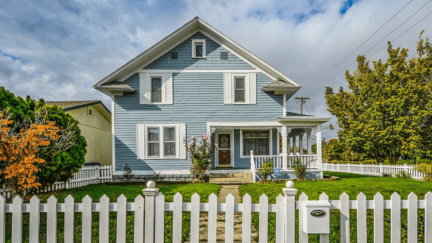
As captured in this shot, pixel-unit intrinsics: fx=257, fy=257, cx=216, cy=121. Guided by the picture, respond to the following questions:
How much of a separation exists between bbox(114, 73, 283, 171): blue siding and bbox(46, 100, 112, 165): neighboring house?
119 inches

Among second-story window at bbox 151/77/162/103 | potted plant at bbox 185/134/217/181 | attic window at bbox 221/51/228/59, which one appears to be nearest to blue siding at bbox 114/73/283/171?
second-story window at bbox 151/77/162/103

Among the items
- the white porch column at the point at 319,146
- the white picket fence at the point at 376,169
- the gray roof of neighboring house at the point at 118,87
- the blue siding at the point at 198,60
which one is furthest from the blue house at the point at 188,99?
the white picket fence at the point at 376,169

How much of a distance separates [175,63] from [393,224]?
1166 cm

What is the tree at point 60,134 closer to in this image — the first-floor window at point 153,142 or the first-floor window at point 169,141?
the first-floor window at point 153,142

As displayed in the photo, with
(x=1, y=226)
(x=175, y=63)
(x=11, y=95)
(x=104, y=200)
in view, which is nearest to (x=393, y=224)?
(x=104, y=200)

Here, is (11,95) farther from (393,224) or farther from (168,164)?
(393,224)

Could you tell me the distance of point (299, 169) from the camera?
11.9 metres

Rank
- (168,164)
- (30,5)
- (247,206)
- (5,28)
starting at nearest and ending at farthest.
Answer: (247,206) → (30,5) → (5,28) → (168,164)

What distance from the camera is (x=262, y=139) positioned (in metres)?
13.9

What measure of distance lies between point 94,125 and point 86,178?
573cm

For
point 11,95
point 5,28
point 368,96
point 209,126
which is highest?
point 5,28

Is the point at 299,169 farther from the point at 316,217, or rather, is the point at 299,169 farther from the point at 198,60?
the point at 316,217

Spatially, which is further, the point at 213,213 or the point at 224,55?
the point at 224,55

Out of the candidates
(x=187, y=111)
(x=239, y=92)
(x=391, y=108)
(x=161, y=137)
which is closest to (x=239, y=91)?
(x=239, y=92)
